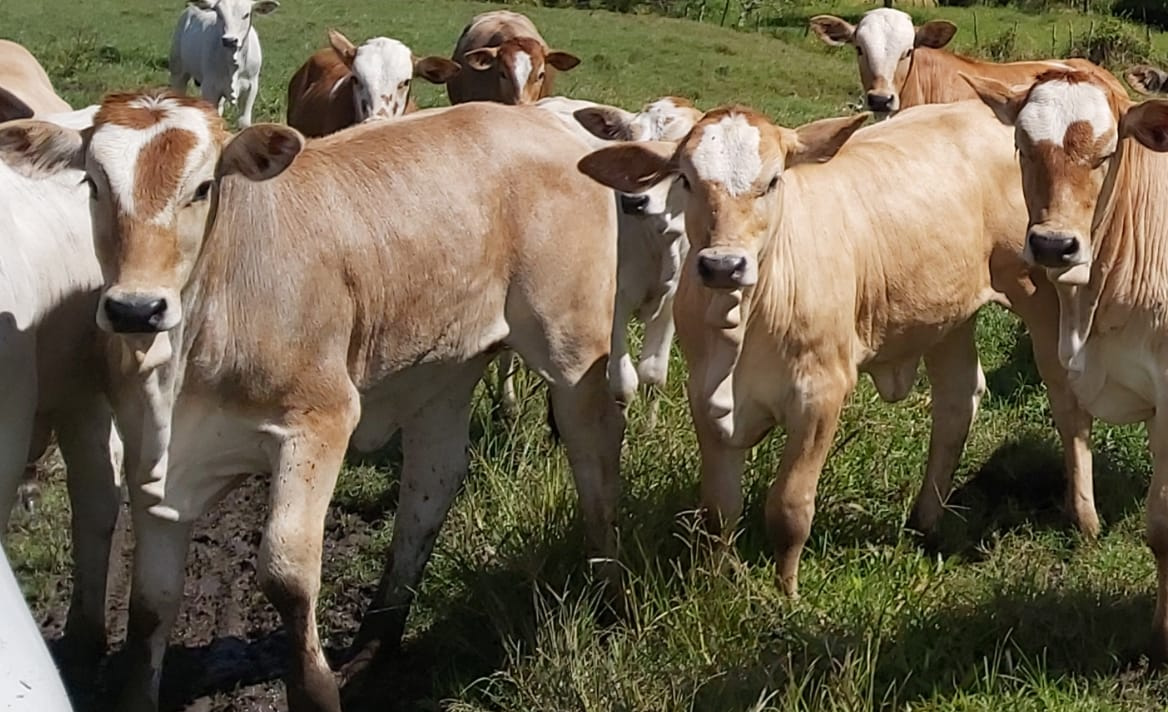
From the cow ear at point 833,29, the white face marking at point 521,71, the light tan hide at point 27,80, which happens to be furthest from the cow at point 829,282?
the cow ear at point 833,29

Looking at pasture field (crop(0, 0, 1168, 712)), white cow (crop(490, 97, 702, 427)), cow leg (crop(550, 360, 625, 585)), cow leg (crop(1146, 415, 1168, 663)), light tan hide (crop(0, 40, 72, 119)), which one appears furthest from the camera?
light tan hide (crop(0, 40, 72, 119))

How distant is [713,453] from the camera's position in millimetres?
5809

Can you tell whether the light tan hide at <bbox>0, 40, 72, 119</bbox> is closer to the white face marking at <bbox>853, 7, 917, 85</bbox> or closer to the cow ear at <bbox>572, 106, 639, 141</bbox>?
the cow ear at <bbox>572, 106, 639, 141</bbox>

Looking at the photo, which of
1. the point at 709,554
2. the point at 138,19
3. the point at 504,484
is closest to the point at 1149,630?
the point at 709,554

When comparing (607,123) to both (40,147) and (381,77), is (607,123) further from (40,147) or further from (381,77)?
(381,77)

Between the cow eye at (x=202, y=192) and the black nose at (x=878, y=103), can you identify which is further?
the black nose at (x=878, y=103)

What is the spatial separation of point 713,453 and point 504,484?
1049mm

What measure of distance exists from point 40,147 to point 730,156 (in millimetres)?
2058

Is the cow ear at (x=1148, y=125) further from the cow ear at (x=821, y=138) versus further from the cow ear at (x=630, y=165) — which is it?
the cow ear at (x=630, y=165)

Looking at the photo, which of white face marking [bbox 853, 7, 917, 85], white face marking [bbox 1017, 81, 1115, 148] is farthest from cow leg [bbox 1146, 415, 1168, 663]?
white face marking [bbox 853, 7, 917, 85]

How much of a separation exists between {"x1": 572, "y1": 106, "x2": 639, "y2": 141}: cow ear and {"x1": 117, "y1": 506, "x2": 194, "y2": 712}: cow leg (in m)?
2.22

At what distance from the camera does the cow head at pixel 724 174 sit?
4.99m

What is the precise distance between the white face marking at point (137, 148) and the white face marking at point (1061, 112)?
2.55 meters

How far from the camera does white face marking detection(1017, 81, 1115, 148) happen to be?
515 cm
